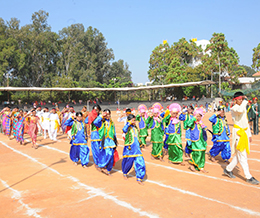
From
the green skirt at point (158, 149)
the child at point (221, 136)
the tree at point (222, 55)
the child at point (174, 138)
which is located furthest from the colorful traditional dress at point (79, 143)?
the tree at point (222, 55)

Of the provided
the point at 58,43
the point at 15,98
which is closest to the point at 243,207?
the point at 15,98

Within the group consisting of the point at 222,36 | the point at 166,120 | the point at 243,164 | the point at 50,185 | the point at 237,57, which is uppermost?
the point at 222,36

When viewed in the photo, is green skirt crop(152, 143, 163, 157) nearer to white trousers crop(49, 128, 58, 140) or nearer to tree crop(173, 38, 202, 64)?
white trousers crop(49, 128, 58, 140)

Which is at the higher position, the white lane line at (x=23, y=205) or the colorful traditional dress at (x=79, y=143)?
the colorful traditional dress at (x=79, y=143)

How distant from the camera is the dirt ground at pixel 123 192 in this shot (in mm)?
4379

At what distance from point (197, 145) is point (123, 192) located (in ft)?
9.15

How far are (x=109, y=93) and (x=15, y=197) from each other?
40657 millimetres

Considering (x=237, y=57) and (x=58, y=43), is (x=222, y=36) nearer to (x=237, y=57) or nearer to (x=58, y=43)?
(x=237, y=57)

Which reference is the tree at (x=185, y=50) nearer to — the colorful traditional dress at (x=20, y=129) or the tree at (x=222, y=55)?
the tree at (x=222, y=55)

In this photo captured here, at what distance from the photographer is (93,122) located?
6.64 meters

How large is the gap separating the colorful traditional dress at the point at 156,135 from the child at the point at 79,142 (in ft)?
7.32

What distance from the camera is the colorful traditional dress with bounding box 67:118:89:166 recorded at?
758 cm

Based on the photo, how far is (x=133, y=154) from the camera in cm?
606

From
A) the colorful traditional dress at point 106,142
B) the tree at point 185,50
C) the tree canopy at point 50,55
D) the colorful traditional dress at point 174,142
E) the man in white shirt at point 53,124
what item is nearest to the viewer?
the colorful traditional dress at point 106,142
